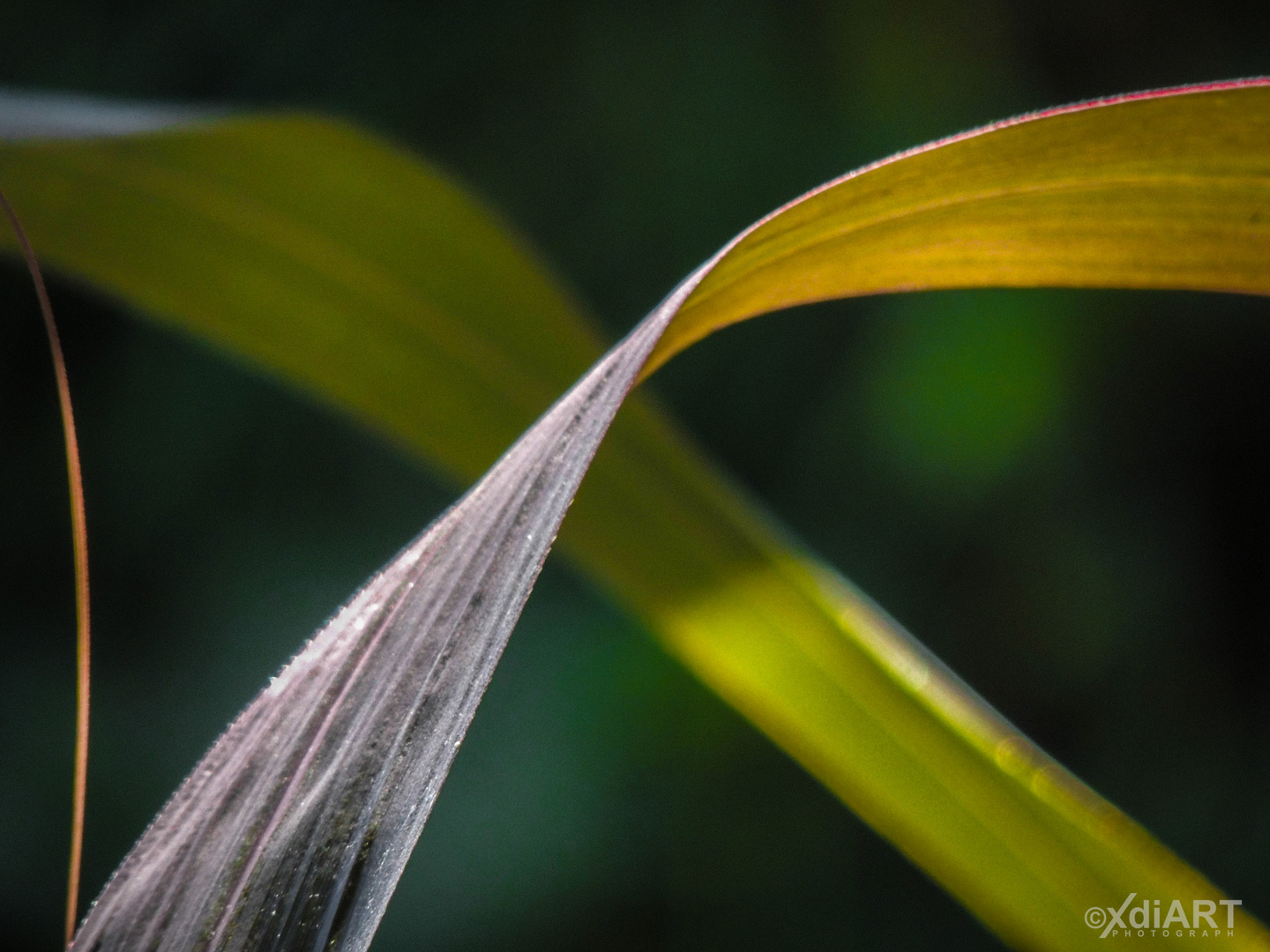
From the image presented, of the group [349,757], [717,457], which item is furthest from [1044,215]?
[717,457]

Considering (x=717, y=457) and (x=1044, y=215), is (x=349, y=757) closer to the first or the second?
(x=1044, y=215)

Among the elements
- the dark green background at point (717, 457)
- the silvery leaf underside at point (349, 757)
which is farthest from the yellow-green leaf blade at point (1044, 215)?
the dark green background at point (717, 457)

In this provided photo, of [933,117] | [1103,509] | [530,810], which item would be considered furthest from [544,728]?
[933,117]

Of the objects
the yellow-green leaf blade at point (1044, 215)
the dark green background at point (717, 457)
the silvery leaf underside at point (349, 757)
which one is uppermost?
the dark green background at point (717, 457)

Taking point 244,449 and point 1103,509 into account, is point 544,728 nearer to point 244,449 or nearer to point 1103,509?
point 244,449

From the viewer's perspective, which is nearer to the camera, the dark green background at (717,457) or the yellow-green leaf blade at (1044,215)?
the yellow-green leaf blade at (1044,215)

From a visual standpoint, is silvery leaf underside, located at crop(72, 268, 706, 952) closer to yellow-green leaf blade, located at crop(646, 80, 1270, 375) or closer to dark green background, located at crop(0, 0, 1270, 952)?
yellow-green leaf blade, located at crop(646, 80, 1270, 375)

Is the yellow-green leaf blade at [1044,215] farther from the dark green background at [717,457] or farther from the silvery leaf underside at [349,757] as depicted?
the dark green background at [717,457]

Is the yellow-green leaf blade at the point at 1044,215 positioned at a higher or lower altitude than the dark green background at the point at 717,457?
lower
